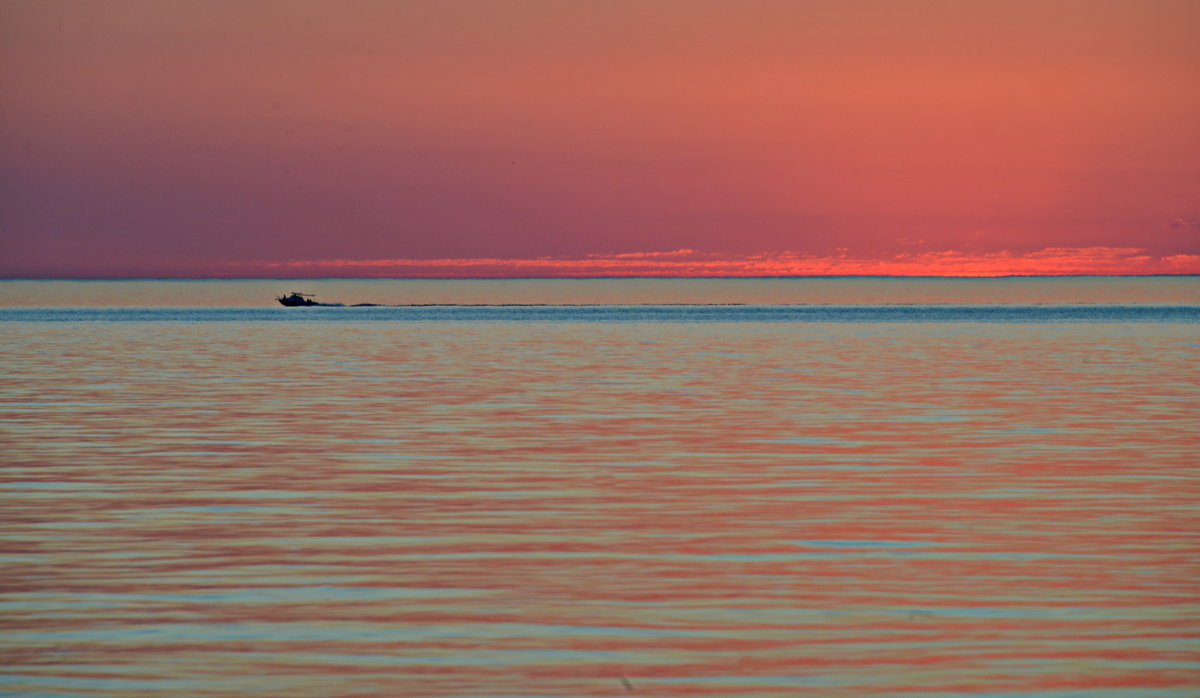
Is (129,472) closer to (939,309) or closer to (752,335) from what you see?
(752,335)

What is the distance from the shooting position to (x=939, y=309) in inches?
4592

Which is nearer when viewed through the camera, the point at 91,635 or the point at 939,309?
the point at 91,635

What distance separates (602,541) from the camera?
1421cm

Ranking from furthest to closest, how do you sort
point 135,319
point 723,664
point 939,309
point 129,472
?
point 939,309 < point 135,319 < point 129,472 < point 723,664

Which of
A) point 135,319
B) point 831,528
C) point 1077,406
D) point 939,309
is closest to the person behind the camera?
point 831,528

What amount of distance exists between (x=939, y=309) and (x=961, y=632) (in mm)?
108531

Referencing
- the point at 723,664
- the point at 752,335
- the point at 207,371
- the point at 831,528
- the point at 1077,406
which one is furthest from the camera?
the point at 752,335

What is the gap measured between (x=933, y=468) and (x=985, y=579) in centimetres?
719

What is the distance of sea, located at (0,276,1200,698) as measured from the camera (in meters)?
9.80

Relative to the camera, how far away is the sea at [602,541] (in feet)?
32.1

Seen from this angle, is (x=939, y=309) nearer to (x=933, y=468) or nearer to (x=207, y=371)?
(x=207, y=371)

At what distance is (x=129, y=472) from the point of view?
762 inches

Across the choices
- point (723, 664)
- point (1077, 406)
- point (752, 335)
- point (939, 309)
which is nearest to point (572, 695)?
point (723, 664)

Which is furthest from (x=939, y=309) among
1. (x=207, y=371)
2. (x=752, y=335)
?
(x=207, y=371)
